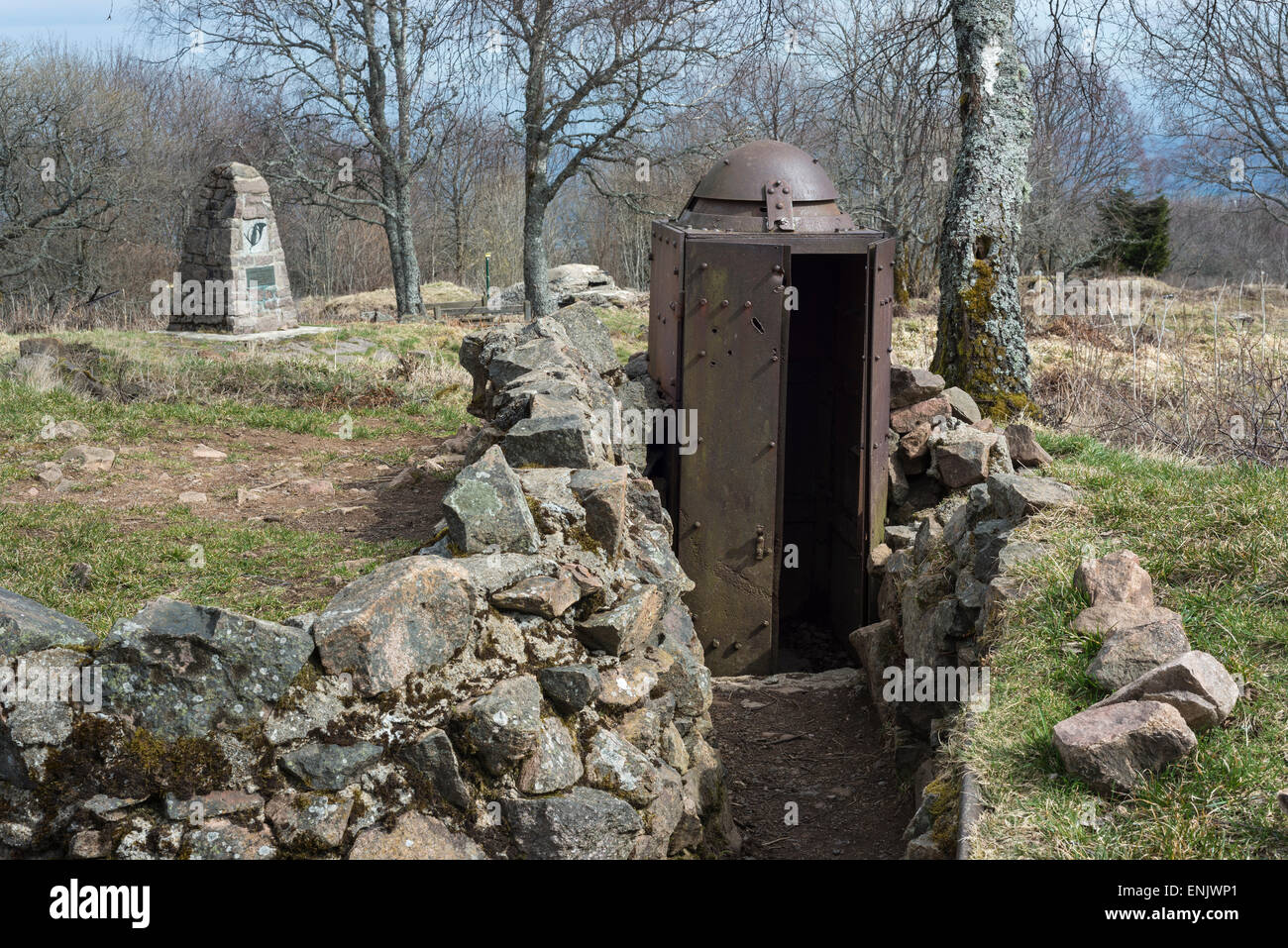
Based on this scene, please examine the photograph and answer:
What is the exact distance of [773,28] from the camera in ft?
34.7

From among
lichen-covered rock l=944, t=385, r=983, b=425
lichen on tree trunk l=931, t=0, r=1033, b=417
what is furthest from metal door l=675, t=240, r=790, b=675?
lichen on tree trunk l=931, t=0, r=1033, b=417

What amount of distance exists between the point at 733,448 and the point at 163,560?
10.5 ft

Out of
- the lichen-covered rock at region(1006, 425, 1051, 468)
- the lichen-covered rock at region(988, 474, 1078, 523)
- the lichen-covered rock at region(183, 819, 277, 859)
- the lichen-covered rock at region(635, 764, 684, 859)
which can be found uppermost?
the lichen-covered rock at region(1006, 425, 1051, 468)

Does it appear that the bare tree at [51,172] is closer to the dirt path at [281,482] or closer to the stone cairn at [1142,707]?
the dirt path at [281,482]

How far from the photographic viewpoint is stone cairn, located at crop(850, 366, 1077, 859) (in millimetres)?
4359

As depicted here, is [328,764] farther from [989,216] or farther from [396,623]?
[989,216]

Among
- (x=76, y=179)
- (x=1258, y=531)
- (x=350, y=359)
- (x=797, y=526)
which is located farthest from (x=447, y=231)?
(x=1258, y=531)

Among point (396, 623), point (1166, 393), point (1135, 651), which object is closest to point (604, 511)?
point (396, 623)

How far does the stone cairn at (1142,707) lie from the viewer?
9.71ft

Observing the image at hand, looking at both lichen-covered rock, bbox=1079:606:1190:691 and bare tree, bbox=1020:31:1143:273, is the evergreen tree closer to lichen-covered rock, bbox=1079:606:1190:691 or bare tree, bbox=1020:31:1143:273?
bare tree, bbox=1020:31:1143:273

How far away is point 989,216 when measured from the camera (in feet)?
28.7

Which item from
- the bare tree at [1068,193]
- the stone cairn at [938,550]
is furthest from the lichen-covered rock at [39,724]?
the bare tree at [1068,193]

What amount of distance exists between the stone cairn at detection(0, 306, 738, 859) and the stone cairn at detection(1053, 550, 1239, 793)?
1.35 m

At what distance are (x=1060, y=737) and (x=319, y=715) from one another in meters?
2.12
